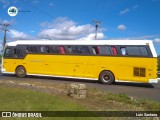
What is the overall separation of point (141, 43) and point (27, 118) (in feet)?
41.7

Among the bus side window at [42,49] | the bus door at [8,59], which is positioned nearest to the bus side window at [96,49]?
the bus side window at [42,49]

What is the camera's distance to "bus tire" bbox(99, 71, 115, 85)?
1970 centimetres

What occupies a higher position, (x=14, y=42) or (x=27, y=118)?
(x=14, y=42)

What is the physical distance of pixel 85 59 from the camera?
20.2 meters

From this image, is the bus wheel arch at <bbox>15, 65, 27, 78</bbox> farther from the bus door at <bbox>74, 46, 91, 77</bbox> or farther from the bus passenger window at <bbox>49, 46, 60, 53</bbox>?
the bus door at <bbox>74, 46, 91, 77</bbox>

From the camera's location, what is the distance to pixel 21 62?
74.0 ft

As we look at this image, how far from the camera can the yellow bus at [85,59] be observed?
60.9 ft

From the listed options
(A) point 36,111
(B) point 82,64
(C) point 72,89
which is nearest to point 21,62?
(B) point 82,64

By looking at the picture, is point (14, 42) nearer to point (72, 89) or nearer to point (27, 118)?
point (72, 89)

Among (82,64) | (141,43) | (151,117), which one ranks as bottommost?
(151,117)

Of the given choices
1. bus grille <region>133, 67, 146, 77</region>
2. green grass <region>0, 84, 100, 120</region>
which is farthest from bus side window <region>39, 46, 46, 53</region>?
green grass <region>0, 84, 100, 120</region>

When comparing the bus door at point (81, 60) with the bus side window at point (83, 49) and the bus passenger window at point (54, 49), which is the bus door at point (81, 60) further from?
the bus passenger window at point (54, 49)

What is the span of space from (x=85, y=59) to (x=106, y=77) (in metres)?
1.86

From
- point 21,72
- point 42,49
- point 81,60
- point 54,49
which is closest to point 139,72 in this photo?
point 81,60
